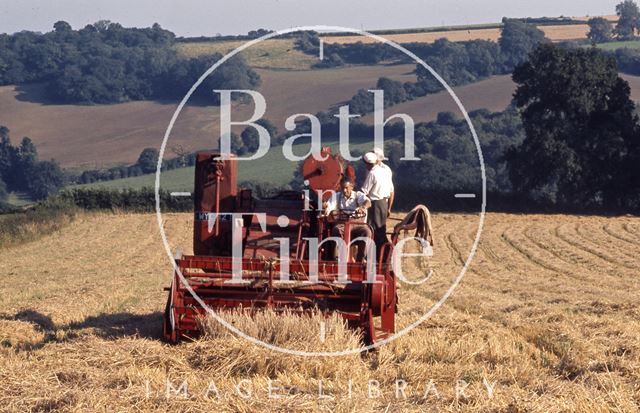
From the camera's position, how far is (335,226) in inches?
498

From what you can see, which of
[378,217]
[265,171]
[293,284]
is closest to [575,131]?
[265,171]

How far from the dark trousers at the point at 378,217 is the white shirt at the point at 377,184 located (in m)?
0.08

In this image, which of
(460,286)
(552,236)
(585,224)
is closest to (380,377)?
(460,286)

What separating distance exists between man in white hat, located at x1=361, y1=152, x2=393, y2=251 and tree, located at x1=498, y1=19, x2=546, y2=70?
6821cm

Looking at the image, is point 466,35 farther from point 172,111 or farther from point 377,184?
point 377,184

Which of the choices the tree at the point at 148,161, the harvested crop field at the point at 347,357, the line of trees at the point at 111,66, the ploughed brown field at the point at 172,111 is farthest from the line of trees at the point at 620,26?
the harvested crop field at the point at 347,357

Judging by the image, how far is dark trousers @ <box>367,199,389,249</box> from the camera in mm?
12938

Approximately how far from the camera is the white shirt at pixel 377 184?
42.1ft

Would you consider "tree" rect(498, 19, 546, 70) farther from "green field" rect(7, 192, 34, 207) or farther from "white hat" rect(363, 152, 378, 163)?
"white hat" rect(363, 152, 378, 163)

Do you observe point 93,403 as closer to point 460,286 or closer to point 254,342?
point 254,342

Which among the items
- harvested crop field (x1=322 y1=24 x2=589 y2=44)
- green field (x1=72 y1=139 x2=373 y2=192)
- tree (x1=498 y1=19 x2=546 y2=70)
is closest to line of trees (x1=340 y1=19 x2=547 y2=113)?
tree (x1=498 y1=19 x2=546 y2=70)

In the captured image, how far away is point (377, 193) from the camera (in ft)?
42.3

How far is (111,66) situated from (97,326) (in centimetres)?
7200

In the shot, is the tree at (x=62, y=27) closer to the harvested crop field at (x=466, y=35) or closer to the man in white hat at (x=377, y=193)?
the harvested crop field at (x=466, y=35)
